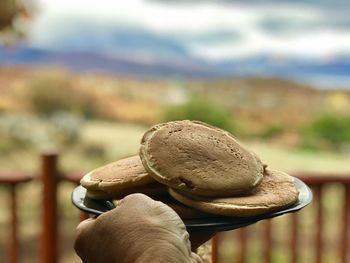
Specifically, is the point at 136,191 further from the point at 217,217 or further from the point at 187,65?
the point at 187,65

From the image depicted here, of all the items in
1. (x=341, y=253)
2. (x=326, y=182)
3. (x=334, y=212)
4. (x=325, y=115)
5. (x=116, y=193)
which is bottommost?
(x=334, y=212)

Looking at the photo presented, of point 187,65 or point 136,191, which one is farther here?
point 187,65

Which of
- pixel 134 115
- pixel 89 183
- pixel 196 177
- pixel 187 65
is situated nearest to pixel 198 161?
pixel 196 177

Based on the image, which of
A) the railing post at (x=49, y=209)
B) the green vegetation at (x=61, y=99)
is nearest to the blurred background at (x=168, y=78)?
the green vegetation at (x=61, y=99)

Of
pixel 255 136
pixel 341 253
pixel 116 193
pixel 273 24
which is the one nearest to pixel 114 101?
pixel 255 136

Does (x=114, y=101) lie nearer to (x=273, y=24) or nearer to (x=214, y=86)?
(x=214, y=86)

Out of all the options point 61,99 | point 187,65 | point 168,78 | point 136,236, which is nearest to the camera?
point 136,236
